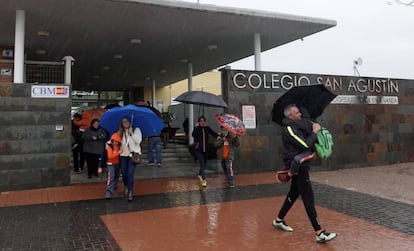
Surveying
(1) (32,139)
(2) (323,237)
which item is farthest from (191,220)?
(1) (32,139)

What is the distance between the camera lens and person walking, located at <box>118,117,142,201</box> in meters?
7.34

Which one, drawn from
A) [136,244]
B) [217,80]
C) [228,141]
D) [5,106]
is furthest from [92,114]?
[217,80]

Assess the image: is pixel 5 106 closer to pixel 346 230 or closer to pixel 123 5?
pixel 123 5

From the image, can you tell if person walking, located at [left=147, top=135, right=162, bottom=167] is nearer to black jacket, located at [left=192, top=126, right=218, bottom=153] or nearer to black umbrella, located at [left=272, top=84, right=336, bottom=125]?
black jacket, located at [left=192, top=126, right=218, bottom=153]

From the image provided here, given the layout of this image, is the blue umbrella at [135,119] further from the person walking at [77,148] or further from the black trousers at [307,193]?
the black trousers at [307,193]

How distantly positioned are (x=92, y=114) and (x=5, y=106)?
8.52 ft

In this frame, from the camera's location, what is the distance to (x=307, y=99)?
5516 mm

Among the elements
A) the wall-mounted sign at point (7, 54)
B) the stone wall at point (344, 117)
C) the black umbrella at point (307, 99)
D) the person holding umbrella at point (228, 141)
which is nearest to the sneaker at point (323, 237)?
the black umbrella at point (307, 99)

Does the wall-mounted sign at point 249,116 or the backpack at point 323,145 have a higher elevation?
the wall-mounted sign at point 249,116

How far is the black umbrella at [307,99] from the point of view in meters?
5.45

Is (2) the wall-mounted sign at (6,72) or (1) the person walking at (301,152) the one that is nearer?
(1) the person walking at (301,152)

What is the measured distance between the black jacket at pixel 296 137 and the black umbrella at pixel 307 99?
422 millimetres

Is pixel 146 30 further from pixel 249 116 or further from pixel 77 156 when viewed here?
pixel 77 156

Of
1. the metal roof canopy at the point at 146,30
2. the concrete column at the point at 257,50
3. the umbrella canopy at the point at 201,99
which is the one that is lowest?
the umbrella canopy at the point at 201,99
